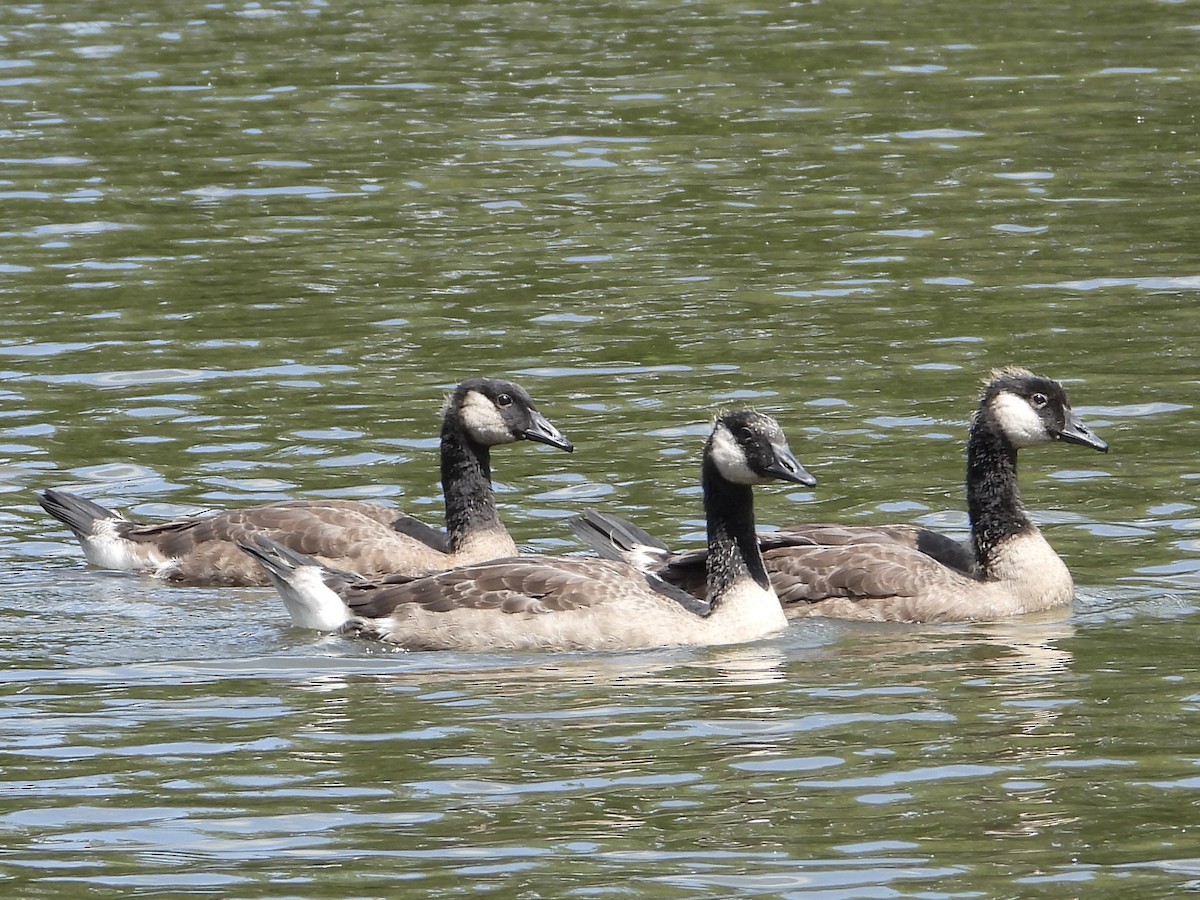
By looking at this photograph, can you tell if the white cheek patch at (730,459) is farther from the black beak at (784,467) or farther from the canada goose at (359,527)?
the canada goose at (359,527)

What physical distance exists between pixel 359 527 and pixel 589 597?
2.41 metres

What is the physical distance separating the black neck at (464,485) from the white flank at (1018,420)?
3491 mm

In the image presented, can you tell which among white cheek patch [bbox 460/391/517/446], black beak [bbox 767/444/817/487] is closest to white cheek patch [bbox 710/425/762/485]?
black beak [bbox 767/444/817/487]

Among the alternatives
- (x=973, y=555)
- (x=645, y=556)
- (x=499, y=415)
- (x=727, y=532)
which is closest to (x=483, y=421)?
(x=499, y=415)

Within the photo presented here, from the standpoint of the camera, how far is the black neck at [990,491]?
15516 mm

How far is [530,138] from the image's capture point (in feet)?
91.2

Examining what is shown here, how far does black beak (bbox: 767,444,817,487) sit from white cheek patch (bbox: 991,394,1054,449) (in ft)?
6.17

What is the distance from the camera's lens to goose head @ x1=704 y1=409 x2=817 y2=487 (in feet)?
47.5

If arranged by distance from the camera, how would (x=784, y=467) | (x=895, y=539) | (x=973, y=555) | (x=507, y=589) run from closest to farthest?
(x=784, y=467), (x=507, y=589), (x=895, y=539), (x=973, y=555)

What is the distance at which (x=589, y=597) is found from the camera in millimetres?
14469

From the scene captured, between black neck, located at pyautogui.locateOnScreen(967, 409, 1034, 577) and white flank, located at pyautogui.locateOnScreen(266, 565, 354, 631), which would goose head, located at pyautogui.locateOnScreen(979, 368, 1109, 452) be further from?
white flank, located at pyautogui.locateOnScreen(266, 565, 354, 631)

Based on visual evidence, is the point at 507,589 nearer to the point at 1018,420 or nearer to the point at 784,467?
the point at 784,467

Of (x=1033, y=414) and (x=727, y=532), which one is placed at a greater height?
(x=1033, y=414)

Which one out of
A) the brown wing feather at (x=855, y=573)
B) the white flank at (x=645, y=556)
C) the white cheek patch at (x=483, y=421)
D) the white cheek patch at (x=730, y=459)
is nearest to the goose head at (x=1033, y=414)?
the brown wing feather at (x=855, y=573)
